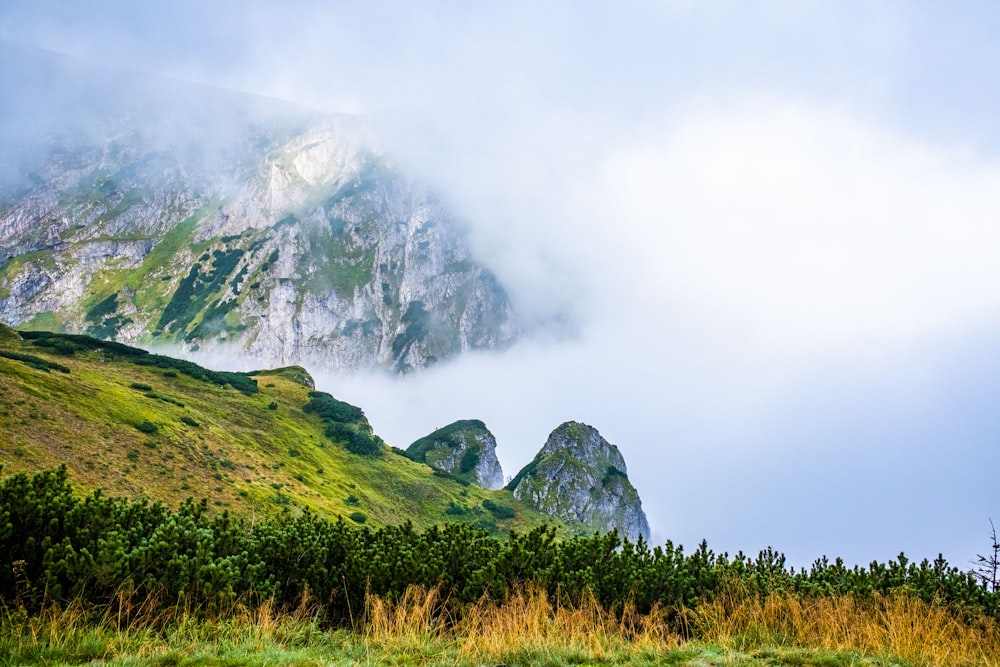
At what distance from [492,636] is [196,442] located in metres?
69.2

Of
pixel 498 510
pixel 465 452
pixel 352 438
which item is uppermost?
pixel 465 452

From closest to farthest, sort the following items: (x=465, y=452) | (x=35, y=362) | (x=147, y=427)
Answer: (x=147, y=427), (x=35, y=362), (x=465, y=452)

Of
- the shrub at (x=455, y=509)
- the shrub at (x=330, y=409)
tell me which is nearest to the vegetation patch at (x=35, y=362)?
the shrub at (x=330, y=409)

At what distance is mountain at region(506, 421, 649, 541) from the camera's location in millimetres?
144562

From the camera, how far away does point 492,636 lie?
8.88m

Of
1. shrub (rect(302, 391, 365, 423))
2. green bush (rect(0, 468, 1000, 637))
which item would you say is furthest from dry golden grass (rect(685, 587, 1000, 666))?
shrub (rect(302, 391, 365, 423))

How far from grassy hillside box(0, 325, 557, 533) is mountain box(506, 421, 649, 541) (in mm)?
11100

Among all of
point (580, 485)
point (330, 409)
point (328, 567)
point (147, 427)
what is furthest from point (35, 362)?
point (580, 485)

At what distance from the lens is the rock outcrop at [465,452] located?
172375 mm

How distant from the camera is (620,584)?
12883 millimetres

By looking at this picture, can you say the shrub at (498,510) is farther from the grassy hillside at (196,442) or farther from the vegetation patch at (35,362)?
the vegetation patch at (35,362)

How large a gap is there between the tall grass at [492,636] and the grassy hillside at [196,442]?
126 ft

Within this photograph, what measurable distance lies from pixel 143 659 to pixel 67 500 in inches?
174

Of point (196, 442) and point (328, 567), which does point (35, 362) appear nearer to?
point (196, 442)
